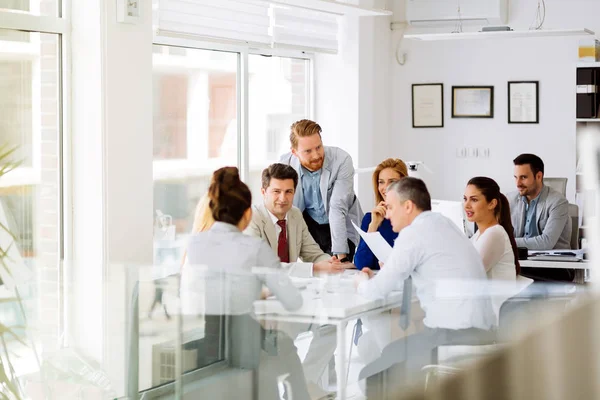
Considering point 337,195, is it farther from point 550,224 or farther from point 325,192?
point 550,224

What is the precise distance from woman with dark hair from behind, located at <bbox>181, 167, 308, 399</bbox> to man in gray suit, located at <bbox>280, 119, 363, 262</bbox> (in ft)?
6.08

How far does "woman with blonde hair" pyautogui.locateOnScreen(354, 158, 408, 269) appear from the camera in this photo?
402cm

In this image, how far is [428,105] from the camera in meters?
7.11

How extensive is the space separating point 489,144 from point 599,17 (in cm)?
139

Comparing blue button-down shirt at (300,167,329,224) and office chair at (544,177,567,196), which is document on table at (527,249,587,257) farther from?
blue button-down shirt at (300,167,329,224)

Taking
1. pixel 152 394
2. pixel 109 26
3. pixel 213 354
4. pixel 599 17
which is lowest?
pixel 152 394

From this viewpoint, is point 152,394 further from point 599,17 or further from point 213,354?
point 599,17

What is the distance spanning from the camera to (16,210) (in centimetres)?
376

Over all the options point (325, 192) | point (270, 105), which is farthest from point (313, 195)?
point (270, 105)

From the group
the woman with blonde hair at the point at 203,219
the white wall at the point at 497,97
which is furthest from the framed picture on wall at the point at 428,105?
the woman with blonde hair at the point at 203,219

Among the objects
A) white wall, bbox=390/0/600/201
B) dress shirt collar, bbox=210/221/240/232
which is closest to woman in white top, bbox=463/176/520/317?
dress shirt collar, bbox=210/221/240/232

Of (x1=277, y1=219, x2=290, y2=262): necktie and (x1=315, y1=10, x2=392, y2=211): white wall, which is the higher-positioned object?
(x1=315, y1=10, x2=392, y2=211): white wall

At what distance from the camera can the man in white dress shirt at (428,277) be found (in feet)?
6.60

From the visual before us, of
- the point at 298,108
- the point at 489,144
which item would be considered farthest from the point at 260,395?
the point at 489,144
